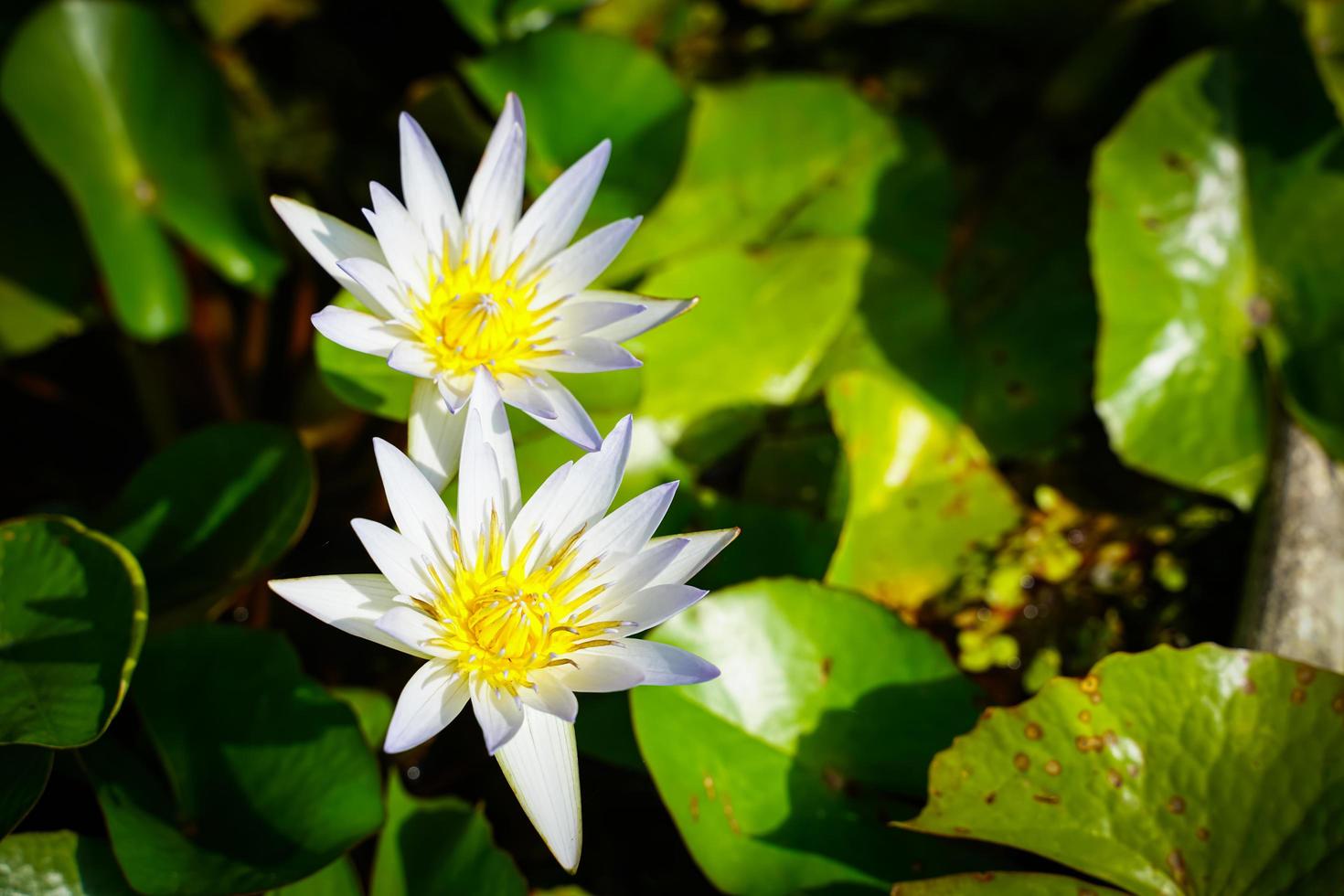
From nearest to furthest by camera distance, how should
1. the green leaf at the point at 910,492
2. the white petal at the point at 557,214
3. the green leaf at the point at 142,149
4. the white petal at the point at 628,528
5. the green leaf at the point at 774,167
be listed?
the white petal at the point at 628,528 < the white petal at the point at 557,214 < the green leaf at the point at 910,492 < the green leaf at the point at 142,149 < the green leaf at the point at 774,167

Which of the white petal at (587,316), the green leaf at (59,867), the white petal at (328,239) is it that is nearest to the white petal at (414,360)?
the white petal at (328,239)

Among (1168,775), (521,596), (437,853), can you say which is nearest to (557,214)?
(521,596)

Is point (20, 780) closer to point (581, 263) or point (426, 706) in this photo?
point (426, 706)

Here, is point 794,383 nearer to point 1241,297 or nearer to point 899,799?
point 899,799

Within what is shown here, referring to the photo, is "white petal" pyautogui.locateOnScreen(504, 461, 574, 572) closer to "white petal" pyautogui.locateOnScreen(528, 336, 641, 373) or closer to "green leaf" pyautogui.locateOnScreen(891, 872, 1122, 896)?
"white petal" pyautogui.locateOnScreen(528, 336, 641, 373)

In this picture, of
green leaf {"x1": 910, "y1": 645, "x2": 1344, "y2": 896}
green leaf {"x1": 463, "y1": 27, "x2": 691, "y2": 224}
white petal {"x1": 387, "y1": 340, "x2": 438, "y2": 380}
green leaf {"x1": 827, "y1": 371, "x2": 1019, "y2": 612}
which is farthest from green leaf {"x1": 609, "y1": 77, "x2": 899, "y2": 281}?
green leaf {"x1": 910, "y1": 645, "x2": 1344, "y2": 896}

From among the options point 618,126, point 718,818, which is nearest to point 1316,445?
point 718,818

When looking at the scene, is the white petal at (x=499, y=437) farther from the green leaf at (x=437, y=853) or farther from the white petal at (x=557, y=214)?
the green leaf at (x=437, y=853)
